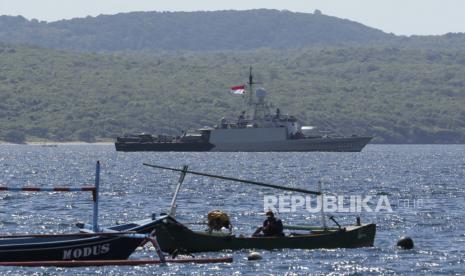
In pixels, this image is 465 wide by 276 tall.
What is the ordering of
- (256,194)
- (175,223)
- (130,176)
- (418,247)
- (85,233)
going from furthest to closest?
(130,176)
(256,194)
(418,247)
(175,223)
(85,233)

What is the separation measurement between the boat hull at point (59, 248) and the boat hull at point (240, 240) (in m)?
1.82

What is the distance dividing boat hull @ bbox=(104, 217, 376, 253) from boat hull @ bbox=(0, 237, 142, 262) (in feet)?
5.97

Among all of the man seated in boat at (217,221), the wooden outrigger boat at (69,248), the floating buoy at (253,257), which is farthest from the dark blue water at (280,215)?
the man seated in boat at (217,221)

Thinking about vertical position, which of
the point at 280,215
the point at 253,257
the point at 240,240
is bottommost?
the point at 280,215

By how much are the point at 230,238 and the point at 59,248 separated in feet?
25.6

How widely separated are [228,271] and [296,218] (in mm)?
21221

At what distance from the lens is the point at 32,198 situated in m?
75.0

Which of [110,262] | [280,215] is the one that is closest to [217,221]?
[110,262]

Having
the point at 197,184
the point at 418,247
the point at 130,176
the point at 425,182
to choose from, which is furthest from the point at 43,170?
the point at 418,247

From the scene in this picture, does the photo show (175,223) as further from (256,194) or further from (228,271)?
A: (256,194)

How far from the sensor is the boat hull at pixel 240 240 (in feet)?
140

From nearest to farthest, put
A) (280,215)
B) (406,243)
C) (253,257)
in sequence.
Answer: (253,257) < (406,243) < (280,215)

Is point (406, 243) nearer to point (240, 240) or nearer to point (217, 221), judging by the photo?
point (240, 240)

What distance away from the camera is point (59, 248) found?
127 ft
